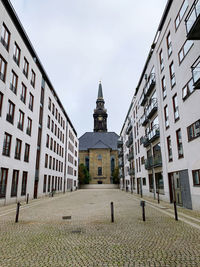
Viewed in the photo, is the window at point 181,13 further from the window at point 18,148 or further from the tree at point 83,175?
the tree at point 83,175

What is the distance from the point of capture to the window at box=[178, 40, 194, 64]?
524 inches

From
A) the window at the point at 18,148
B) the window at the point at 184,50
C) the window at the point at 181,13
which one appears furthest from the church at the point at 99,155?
the window at the point at 181,13

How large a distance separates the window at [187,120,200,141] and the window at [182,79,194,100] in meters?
2.16

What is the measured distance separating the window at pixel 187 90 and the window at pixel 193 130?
7.09 ft

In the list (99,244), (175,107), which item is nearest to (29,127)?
(175,107)

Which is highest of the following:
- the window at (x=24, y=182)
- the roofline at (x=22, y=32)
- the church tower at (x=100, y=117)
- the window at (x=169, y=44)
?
the church tower at (x=100, y=117)

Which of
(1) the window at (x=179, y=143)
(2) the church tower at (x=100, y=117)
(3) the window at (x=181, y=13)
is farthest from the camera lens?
(2) the church tower at (x=100, y=117)

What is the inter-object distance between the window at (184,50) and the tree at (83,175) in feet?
177

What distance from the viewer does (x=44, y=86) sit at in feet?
90.7

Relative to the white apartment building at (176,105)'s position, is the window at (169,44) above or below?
above

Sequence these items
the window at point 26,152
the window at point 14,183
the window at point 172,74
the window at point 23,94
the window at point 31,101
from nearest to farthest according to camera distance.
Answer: the window at point 172,74 → the window at point 14,183 → the window at point 23,94 → the window at point 26,152 → the window at point 31,101

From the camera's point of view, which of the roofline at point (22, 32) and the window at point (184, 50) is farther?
the roofline at point (22, 32)

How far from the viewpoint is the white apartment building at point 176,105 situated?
480 inches

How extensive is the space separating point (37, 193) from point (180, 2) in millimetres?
24230
